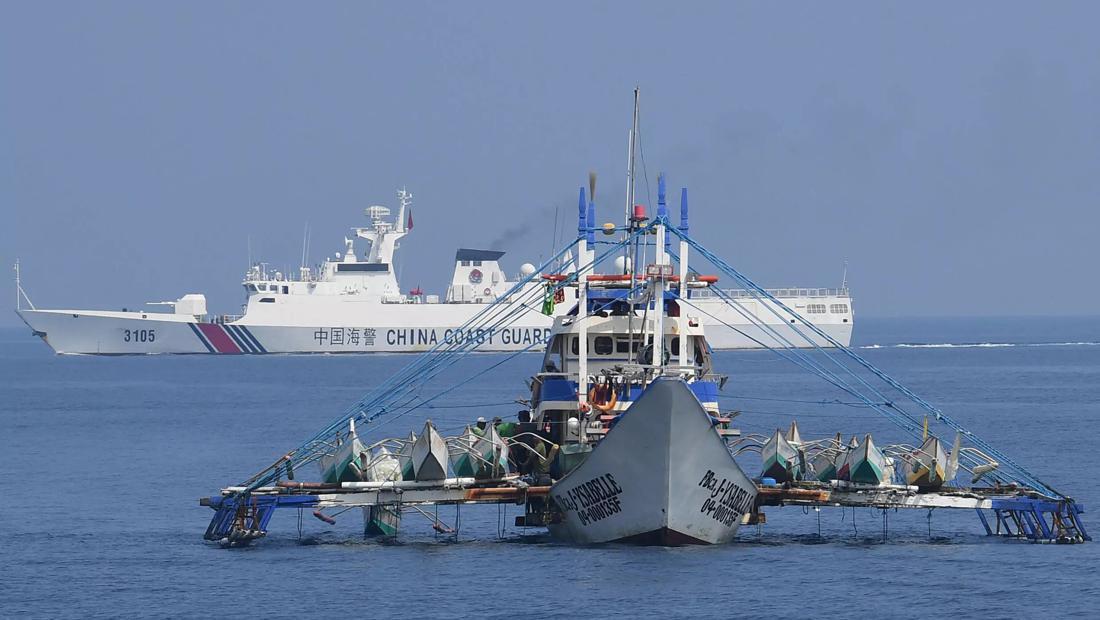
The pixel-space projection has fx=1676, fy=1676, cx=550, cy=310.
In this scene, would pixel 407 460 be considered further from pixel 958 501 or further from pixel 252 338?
pixel 252 338

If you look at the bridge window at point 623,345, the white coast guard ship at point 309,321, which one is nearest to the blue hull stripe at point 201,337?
the white coast guard ship at point 309,321

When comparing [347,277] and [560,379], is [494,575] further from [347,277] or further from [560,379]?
[347,277]

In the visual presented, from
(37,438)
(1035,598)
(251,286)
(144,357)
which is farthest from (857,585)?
(144,357)

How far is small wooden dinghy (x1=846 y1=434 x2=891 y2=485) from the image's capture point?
3262 cm

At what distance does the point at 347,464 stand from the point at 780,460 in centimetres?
893

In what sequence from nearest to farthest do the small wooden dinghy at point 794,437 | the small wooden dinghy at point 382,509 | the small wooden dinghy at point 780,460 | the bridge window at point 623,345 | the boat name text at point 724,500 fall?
the boat name text at point 724,500, the small wooden dinghy at point 382,509, the small wooden dinghy at point 780,460, the bridge window at point 623,345, the small wooden dinghy at point 794,437

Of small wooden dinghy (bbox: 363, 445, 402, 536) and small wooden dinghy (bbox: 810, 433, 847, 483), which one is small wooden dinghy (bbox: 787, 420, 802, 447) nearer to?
small wooden dinghy (bbox: 810, 433, 847, 483)

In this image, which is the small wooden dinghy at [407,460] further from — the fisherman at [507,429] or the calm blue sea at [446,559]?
the fisherman at [507,429]

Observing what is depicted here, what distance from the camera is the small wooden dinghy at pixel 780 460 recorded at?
3481cm

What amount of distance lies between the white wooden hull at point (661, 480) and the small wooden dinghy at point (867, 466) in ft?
7.55

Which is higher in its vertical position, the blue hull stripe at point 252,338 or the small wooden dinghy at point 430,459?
the blue hull stripe at point 252,338

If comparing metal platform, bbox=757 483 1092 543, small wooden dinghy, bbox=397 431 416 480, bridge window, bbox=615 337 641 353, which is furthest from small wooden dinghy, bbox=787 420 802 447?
small wooden dinghy, bbox=397 431 416 480

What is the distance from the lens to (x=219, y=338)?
118 m

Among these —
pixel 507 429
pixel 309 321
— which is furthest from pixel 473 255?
pixel 507 429
